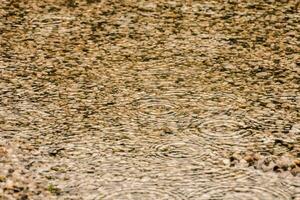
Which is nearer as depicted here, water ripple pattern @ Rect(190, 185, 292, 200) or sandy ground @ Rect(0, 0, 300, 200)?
water ripple pattern @ Rect(190, 185, 292, 200)

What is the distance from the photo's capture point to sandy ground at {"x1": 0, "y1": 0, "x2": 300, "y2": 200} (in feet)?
7.27

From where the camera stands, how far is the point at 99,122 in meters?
2.55

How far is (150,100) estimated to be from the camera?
8.87 ft

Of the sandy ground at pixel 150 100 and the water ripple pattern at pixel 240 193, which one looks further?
the sandy ground at pixel 150 100

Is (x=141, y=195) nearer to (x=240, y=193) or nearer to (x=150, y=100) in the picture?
(x=240, y=193)

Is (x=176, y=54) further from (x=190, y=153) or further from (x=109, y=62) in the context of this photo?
(x=190, y=153)

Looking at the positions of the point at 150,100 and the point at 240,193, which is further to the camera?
the point at 150,100

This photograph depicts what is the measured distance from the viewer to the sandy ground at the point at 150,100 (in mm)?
2217

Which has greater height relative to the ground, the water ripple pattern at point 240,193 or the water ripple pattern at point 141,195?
the water ripple pattern at point 240,193

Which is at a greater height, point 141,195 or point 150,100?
point 150,100

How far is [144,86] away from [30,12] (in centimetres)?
112

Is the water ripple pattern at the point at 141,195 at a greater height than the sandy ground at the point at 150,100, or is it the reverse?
the sandy ground at the point at 150,100

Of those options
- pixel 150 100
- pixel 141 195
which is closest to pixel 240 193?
pixel 141 195

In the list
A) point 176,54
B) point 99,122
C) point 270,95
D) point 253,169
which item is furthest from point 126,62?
point 253,169
